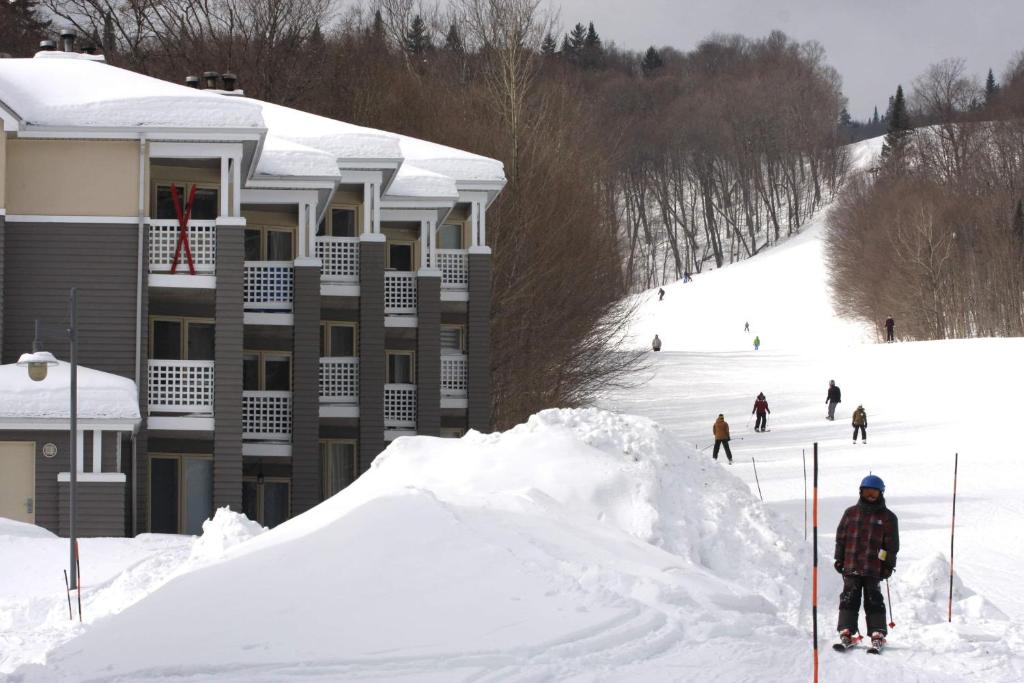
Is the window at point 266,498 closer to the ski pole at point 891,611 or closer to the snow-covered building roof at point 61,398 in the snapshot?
the snow-covered building roof at point 61,398

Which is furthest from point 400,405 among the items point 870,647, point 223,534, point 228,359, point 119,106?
point 870,647

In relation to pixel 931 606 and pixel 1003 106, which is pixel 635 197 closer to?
pixel 1003 106

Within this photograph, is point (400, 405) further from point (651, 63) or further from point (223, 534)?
point (651, 63)

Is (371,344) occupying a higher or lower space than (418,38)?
lower

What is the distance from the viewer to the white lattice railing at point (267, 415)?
3170 centimetres

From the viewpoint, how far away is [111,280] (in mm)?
27547

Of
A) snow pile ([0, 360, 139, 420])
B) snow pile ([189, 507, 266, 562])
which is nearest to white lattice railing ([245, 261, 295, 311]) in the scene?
snow pile ([0, 360, 139, 420])

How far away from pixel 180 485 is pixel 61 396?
3980 mm

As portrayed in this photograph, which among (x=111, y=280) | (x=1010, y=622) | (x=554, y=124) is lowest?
(x=1010, y=622)

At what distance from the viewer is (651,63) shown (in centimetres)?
17038

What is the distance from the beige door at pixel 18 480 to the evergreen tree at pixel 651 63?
14668 cm

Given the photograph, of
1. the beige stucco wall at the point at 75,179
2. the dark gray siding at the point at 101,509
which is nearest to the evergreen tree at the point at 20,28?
the beige stucco wall at the point at 75,179

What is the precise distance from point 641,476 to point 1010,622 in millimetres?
4027

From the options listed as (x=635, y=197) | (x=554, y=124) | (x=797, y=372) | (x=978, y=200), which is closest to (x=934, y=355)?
(x=797, y=372)
